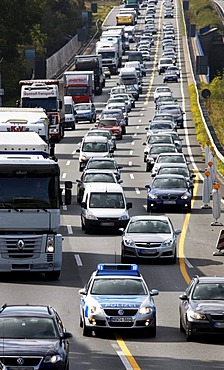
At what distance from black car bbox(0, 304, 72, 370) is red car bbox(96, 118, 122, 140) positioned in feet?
184

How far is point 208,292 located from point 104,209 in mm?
17445

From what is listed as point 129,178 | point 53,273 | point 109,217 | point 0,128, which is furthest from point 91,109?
point 53,273

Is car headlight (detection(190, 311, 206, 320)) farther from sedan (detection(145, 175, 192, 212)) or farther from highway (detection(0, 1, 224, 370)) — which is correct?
sedan (detection(145, 175, 192, 212))

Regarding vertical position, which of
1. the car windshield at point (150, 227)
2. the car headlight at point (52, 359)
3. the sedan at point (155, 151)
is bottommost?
the sedan at point (155, 151)

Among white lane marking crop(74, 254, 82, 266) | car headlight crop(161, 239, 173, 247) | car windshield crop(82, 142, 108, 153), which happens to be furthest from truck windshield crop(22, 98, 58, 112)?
car headlight crop(161, 239, 173, 247)

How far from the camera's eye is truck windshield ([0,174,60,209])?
31.9 meters

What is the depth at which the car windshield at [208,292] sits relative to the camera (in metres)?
25.2

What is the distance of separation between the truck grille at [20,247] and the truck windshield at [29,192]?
2.83 feet

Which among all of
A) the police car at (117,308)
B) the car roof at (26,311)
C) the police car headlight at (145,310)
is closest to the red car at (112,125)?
the police car at (117,308)

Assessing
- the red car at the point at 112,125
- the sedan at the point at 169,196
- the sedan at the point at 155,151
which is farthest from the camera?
the red car at the point at 112,125

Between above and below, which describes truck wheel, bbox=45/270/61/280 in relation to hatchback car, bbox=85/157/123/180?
above

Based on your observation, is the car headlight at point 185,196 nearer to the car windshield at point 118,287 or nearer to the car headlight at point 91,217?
the car headlight at point 91,217

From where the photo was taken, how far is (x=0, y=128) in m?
48.1

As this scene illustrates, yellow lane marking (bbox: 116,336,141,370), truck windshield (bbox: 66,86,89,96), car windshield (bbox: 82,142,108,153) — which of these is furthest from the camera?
truck windshield (bbox: 66,86,89,96)
